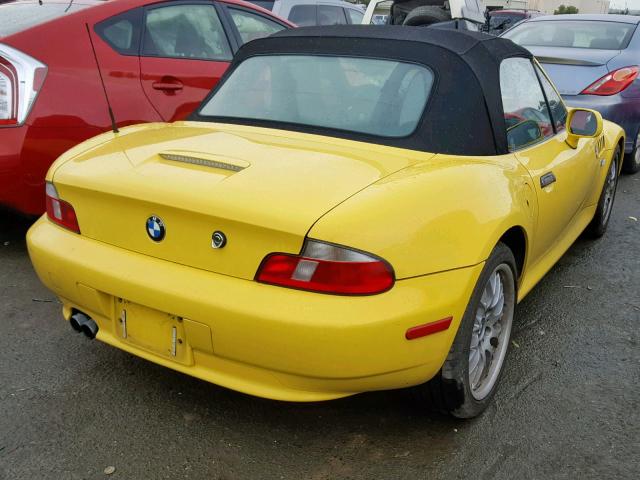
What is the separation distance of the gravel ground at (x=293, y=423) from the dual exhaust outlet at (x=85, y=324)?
30 cm

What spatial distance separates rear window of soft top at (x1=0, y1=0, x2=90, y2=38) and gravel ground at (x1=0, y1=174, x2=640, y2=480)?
1766 millimetres

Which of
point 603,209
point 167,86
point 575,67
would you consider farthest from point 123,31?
point 575,67

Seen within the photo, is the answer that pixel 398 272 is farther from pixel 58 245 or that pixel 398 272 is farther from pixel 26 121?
pixel 26 121

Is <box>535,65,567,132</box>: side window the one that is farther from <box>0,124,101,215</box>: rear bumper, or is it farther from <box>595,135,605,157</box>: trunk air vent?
<box>0,124,101,215</box>: rear bumper

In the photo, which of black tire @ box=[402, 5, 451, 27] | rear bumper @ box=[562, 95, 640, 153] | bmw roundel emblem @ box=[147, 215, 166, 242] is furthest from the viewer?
black tire @ box=[402, 5, 451, 27]

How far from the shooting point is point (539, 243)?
3.03 metres

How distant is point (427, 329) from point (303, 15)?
6.69 metres

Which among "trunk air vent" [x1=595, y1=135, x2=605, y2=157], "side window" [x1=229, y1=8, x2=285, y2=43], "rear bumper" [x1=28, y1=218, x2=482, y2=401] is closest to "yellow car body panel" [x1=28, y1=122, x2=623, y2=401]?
"rear bumper" [x1=28, y1=218, x2=482, y2=401]

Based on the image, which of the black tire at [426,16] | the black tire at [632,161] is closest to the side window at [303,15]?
the black tire at [426,16]

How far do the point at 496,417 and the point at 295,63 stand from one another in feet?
5.79

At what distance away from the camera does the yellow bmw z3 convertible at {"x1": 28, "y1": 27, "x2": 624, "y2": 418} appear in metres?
2.02

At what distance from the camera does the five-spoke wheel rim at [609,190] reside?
14.8 feet

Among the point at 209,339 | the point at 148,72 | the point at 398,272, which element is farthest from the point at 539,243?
the point at 148,72

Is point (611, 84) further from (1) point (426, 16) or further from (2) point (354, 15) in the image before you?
(2) point (354, 15)
